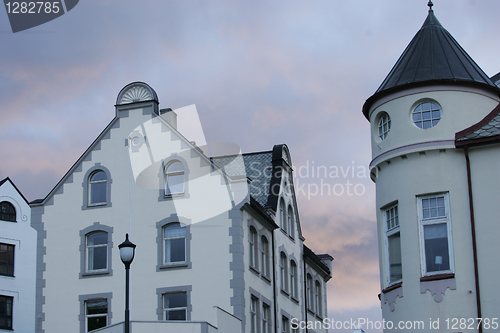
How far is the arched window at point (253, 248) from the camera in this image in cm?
3597

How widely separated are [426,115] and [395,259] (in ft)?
14.0

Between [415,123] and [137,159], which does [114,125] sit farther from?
[415,123]

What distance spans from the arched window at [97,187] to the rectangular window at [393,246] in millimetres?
16927

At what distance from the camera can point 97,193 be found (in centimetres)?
3688

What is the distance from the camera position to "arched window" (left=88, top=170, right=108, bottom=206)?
1446 inches

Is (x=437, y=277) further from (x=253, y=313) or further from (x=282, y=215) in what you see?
(x=282, y=215)

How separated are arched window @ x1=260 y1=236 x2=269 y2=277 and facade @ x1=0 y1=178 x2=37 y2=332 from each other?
1767cm

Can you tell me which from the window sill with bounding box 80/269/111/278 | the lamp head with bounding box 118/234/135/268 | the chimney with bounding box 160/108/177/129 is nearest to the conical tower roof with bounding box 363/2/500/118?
the lamp head with bounding box 118/234/135/268

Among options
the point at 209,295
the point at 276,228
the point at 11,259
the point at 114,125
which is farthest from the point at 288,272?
the point at 11,259

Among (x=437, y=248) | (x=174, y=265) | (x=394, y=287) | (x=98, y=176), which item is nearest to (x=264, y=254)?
(x=174, y=265)

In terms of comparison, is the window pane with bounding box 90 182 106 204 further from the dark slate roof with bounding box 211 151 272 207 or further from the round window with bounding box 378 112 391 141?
the round window with bounding box 378 112 391 141

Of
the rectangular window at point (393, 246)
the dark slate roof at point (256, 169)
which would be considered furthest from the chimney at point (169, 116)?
the rectangular window at point (393, 246)

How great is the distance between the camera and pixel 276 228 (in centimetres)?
3931

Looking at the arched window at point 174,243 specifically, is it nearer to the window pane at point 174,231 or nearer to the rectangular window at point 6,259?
the window pane at point 174,231
